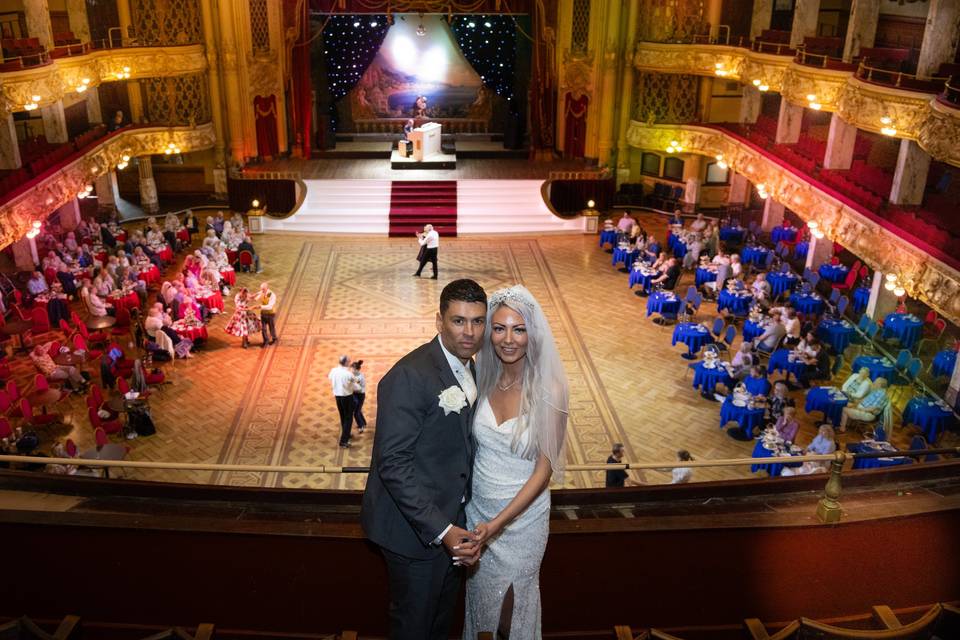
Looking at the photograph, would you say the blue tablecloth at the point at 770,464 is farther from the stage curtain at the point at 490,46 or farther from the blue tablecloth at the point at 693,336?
the stage curtain at the point at 490,46

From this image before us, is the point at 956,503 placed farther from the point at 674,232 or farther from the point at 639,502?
the point at 674,232

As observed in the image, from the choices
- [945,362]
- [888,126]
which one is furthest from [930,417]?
[888,126]

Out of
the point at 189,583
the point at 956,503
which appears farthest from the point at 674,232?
the point at 189,583

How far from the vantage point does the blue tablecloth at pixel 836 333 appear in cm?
1266

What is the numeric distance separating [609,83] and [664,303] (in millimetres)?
9489

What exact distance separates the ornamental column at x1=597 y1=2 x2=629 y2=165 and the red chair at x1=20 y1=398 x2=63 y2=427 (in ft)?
50.7

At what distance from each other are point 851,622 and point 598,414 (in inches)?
289

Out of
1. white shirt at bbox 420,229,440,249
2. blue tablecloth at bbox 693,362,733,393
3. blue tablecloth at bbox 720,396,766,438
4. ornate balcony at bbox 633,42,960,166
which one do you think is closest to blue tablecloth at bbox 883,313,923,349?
ornate balcony at bbox 633,42,960,166

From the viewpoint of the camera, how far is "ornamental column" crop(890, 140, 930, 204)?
13422 millimetres

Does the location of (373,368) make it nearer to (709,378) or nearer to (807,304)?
(709,378)

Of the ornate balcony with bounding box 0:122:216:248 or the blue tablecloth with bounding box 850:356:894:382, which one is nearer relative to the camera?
the blue tablecloth with bounding box 850:356:894:382

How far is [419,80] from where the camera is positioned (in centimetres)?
2402

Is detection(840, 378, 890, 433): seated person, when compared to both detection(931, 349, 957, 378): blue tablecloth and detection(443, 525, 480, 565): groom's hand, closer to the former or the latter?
detection(931, 349, 957, 378): blue tablecloth

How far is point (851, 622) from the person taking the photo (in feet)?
12.7
